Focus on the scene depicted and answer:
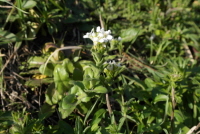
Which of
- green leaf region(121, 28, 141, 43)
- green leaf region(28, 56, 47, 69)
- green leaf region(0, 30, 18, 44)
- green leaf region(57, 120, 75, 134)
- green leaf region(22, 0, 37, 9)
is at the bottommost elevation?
green leaf region(57, 120, 75, 134)

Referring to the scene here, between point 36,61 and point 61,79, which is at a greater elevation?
point 36,61

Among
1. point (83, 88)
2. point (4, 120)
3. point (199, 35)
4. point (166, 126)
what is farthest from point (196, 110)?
point (4, 120)

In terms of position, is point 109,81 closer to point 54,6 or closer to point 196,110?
point 196,110

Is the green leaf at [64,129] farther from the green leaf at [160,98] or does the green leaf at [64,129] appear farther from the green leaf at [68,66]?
the green leaf at [160,98]

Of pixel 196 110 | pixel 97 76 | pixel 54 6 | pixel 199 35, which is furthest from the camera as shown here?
pixel 199 35

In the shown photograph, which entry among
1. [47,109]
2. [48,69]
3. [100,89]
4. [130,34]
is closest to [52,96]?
[47,109]

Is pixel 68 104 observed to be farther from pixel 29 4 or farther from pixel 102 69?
pixel 29 4

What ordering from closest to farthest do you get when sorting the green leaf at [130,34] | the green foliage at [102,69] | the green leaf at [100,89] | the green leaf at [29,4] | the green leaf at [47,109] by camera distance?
the green leaf at [100,89], the green foliage at [102,69], the green leaf at [47,109], the green leaf at [29,4], the green leaf at [130,34]

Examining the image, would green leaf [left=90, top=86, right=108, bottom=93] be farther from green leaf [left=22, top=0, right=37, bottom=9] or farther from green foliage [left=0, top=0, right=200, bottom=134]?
green leaf [left=22, top=0, right=37, bottom=9]

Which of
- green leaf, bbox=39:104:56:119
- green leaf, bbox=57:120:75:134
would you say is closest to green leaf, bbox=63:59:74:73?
green leaf, bbox=39:104:56:119

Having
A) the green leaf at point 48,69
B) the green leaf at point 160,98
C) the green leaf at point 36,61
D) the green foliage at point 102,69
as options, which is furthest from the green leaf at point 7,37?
the green leaf at point 160,98

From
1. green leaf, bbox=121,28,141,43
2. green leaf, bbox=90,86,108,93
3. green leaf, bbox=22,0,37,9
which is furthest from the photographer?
green leaf, bbox=121,28,141,43
